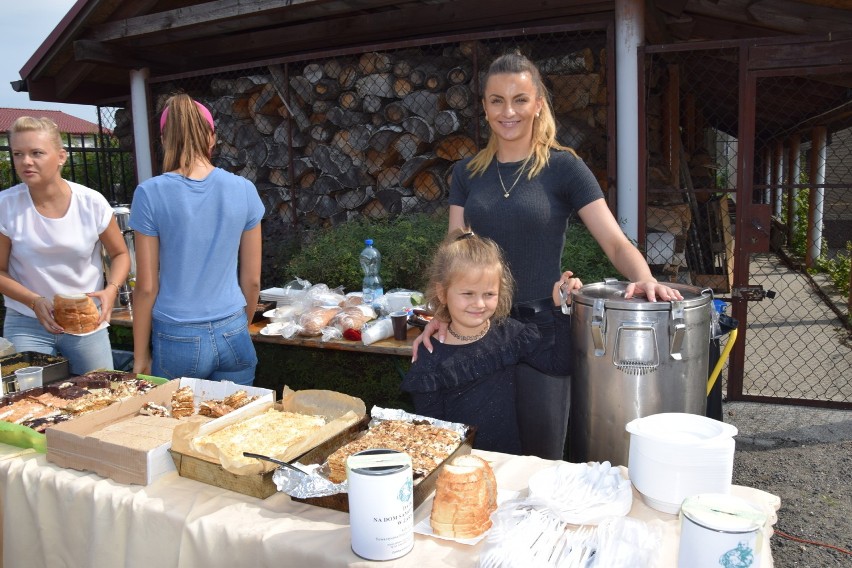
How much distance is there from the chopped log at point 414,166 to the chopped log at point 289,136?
45.5 inches

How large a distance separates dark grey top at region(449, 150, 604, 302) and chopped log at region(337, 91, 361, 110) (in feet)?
12.6

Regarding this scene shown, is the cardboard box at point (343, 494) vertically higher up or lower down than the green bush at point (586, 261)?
lower down

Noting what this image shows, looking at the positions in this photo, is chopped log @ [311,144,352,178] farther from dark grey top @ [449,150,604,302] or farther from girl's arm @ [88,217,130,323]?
dark grey top @ [449,150,604,302]

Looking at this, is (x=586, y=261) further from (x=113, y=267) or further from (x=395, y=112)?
(x=113, y=267)

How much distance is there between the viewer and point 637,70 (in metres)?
4.87

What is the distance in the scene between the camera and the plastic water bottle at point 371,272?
4.51 m

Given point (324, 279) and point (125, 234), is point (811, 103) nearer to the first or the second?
point (324, 279)

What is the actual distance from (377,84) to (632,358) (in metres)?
4.44

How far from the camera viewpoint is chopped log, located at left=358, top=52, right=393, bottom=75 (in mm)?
5883

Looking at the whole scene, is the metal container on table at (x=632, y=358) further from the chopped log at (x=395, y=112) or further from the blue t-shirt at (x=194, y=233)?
the chopped log at (x=395, y=112)

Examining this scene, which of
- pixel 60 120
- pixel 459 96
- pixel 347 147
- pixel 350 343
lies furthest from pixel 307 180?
pixel 60 120

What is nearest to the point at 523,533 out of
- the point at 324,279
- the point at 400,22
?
the point at 324,279

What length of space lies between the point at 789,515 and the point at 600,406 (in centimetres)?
194

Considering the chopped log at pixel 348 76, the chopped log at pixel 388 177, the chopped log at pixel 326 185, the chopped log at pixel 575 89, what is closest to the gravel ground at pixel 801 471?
the chopped log at pixel 575 89
